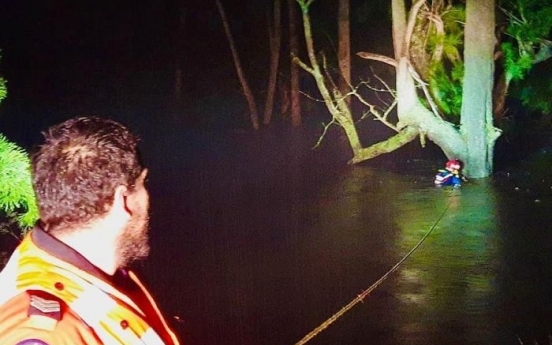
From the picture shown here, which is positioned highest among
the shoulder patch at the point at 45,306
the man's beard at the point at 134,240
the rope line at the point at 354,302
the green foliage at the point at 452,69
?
the green foliage at the point at 452,69

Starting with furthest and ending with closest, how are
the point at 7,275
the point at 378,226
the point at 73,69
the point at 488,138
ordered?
the point at 73,69, the point at 488,138, the point at 378,226, the point at 7,275

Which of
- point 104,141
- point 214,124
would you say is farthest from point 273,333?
point 214,124

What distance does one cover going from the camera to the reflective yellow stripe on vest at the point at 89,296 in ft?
5.78

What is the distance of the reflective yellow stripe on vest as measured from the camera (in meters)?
1.76

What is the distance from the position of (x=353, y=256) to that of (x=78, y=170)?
7081 millimetres

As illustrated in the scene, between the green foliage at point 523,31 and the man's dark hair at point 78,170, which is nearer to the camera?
the man's dark hair at point 78,170

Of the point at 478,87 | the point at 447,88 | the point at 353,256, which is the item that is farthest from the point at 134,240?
the point at 447,88

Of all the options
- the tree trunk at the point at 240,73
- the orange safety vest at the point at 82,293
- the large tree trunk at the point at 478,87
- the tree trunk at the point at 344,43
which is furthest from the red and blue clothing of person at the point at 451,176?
the tree trunk at the point at 240,73

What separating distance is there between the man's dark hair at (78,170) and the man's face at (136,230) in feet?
0.25

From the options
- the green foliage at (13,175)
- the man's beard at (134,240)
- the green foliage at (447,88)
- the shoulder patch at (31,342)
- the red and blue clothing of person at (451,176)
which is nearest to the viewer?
the shoulder patch at (31,342)

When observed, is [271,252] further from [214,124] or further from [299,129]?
[214,124]

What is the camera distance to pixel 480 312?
22.1ft

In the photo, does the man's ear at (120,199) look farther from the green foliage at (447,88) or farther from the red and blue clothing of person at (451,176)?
the green foliage at (447,88)

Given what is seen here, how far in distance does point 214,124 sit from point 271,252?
19689mm
